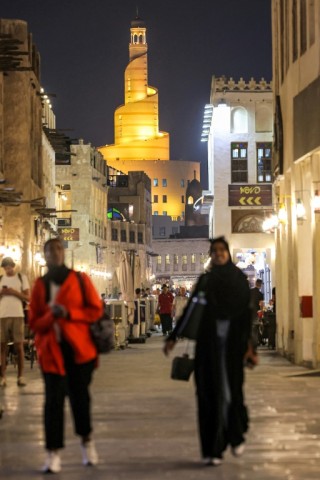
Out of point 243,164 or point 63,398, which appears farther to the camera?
point 243,164

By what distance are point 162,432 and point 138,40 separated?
188 metres

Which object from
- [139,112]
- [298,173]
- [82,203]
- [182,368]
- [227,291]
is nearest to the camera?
[227,291]

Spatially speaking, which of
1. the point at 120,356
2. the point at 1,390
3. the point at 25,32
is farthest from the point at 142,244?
the point at 1,390

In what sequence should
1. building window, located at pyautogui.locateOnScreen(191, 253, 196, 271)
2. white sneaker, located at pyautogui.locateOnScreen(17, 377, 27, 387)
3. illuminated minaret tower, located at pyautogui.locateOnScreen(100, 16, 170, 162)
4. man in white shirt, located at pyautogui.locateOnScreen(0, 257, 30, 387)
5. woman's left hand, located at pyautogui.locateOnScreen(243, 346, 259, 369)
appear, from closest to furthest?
1. woman's left hand, located at pyautogui.locateOnScreen(243, 346, 259, 369)
2. man in white shirt, located at pyautogui.locateOnScreen(0, 257, 30, 387)
3. white sneaker, located at pyautogui.locateOnScreen(17, 377, 27, 387)
4. building window, located at pyautogui.locateOnScreen(191, 253, 196, 271)
5. illuminated minaret tower, located at pyautogui.locateOnScreen(100, 16, 170, 162)

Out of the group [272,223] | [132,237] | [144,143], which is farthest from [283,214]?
[144,143]

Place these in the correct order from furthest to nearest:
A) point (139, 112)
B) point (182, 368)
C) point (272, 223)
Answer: point (139, 112) < point (272, 223) < point (182, 368)

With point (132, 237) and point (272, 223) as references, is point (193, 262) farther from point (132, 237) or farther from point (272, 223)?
point (272, 223)

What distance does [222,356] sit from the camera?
9.34 meters

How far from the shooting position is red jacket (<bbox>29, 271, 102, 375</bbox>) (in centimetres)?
898

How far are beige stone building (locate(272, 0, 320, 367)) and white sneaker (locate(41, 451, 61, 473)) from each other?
423 inches

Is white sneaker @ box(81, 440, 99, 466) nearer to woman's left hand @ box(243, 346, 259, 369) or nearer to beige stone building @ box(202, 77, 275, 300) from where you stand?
woman's left hand @ box(243, 346, 259, 369)

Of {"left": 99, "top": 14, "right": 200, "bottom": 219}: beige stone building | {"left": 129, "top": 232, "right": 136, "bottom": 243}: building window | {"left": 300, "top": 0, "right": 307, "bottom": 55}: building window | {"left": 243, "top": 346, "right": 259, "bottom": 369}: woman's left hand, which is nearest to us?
{"left": 243, "top": 346, "right": 259, "bottom": 369}: woman's left hand

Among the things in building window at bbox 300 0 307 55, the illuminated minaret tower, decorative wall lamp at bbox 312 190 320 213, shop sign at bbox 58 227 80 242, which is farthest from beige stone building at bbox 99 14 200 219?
decorative wall lamp at bbox 312 190 320 213

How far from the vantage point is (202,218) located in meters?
157
